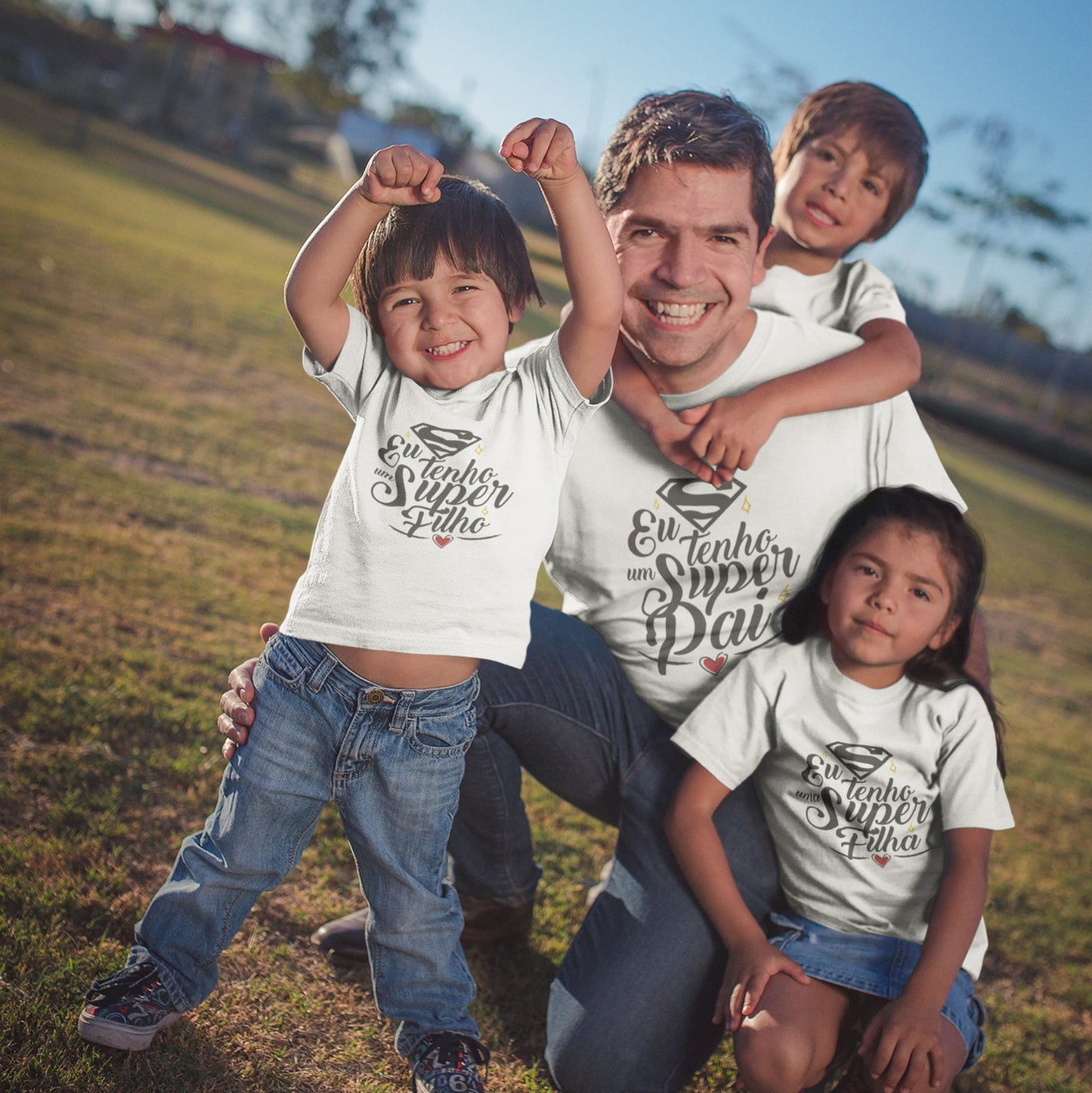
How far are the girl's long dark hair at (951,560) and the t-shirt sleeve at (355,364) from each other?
106cm

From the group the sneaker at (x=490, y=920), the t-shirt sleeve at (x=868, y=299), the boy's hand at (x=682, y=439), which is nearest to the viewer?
the boy's hand at (x=682, y=439)

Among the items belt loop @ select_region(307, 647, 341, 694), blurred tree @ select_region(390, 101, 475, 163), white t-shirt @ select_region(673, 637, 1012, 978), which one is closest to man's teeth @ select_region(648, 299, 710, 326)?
white t-shirt @ select_region(673, 637, 1012, 978)

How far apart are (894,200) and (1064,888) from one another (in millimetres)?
2461

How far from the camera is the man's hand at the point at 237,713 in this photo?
1.97 m

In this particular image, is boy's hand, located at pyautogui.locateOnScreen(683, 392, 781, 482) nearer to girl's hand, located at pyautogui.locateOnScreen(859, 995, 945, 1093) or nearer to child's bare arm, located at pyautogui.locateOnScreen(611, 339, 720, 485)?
child's bare arm, located at pyautogui.locateOnScreen(611, 339, 720, 485)

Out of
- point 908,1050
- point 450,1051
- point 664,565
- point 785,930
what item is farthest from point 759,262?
point 450,1051

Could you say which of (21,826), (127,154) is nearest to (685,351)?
(21,826)

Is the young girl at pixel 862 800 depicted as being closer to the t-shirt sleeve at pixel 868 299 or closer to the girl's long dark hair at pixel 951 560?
the girl's long dark hair at pixel 951 560

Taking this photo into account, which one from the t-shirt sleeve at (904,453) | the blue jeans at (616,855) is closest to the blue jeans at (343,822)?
the blue jeans at (616,855)

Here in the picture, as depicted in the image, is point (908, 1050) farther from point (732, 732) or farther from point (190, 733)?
point (190, 733)

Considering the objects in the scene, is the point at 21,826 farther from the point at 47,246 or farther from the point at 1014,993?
the point at 47,246

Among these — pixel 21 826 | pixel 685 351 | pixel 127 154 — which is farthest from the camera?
pixel 127 154

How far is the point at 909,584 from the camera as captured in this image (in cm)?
215

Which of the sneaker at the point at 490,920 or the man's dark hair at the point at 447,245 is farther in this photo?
the sneaker at the point at 490,920
